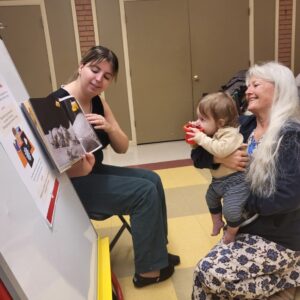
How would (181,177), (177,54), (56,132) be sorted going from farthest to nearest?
1. (177,54)
2. (181,177)
3. (56,132)

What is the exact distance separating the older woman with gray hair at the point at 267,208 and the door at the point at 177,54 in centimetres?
325

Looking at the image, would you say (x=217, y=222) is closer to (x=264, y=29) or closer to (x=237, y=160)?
(x=237, y=160)

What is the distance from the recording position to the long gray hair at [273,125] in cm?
136

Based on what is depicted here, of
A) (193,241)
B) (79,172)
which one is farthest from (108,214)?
(193,241)

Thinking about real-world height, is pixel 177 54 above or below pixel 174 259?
above

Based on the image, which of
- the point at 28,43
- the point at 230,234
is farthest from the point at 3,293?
the point at 28,43

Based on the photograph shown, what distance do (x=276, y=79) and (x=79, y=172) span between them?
3.07ft

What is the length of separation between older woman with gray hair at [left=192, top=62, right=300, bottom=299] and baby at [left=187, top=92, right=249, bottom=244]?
0.04 metres

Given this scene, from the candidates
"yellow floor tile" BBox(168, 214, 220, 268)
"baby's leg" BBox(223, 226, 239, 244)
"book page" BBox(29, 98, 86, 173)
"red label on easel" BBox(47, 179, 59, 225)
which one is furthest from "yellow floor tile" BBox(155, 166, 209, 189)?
"red label on easel" BBox(47, 179, 59, 225)

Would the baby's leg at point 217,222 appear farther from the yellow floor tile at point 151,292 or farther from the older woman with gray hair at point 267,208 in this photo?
the yellow floor tile at point 151,292

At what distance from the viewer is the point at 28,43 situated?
14.0 feet

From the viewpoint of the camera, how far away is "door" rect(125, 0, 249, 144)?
14.6 feet

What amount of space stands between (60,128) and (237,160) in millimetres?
758

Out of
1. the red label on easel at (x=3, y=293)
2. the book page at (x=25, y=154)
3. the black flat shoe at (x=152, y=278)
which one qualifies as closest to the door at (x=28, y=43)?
the black flat shoe at (x=152, y=278)
